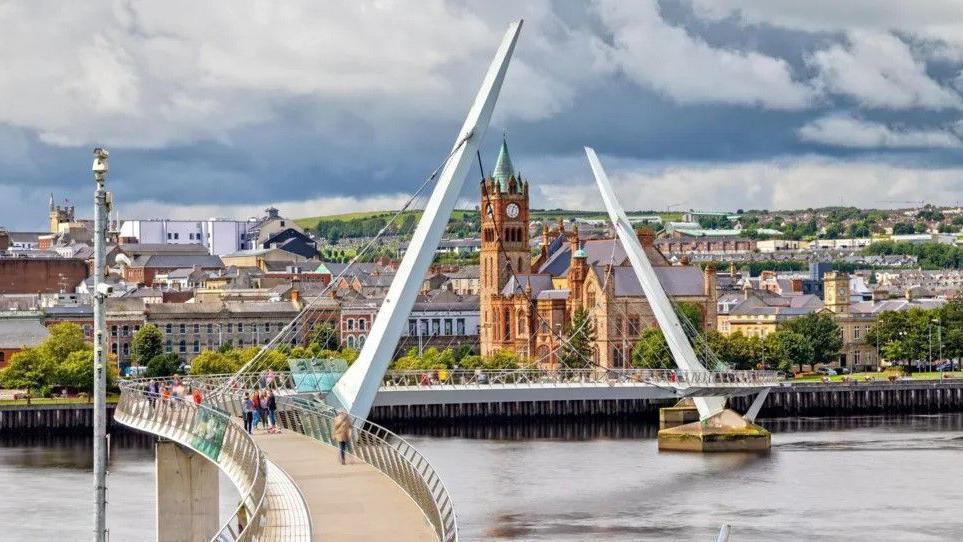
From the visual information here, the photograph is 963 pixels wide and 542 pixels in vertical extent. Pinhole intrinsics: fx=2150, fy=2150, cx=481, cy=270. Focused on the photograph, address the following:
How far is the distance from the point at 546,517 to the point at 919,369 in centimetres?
8236

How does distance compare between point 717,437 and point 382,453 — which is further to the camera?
point 717,437

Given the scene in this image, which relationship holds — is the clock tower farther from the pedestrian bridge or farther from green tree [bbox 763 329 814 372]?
the pedestrian bridge

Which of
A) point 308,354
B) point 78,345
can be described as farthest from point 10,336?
point 308,354

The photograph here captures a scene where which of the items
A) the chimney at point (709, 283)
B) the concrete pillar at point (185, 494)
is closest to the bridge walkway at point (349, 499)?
the concrete pillar at point (185, 494)

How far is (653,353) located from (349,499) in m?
80.2

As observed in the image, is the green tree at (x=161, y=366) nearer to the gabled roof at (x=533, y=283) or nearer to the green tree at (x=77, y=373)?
the green tree at (x=77, y=373)

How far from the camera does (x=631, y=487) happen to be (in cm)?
5669

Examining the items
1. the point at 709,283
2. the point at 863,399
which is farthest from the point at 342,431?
the point at 709,283

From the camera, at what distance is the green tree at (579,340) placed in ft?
356

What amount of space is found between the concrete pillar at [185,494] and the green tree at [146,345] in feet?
250

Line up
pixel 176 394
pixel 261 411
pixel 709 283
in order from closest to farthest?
pixel 261 411
pixel 176 394
pixel 709 283

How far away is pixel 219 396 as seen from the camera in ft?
141

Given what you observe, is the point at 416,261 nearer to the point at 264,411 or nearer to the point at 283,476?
the point at 264,411

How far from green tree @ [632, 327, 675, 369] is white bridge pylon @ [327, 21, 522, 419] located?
53863 mm
